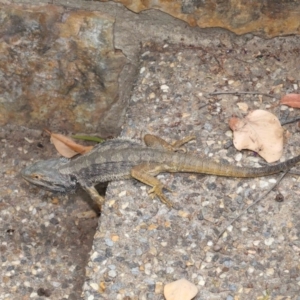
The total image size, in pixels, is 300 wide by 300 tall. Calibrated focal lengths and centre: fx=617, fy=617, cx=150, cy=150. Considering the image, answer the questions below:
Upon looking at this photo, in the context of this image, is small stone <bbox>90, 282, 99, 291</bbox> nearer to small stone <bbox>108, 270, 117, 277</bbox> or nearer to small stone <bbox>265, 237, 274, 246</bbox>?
small stone <bbox>108, 270, 117, 277</bbox>

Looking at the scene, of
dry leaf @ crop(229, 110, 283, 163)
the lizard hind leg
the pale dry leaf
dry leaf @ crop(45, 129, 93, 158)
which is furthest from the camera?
dry leaf @ crop(45, 129, 93, 158)

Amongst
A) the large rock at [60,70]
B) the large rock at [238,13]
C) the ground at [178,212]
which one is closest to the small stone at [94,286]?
the ground at [178,212]

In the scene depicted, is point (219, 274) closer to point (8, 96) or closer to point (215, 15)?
point (215, 15)

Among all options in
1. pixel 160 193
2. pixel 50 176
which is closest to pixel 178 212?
pixel 160 193

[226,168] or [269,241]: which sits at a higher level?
[226,168]

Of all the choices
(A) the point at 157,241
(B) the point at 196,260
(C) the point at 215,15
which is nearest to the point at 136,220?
(A) the point at 157,241

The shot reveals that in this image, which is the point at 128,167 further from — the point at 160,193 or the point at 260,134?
the point at 260,134

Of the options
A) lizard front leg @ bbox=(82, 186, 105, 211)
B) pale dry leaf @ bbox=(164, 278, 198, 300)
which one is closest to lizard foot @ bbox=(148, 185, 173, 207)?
pale dry leaf @ bbox=(164, 278, 198, 300)
